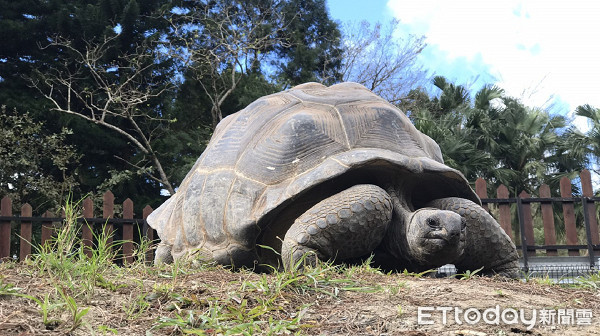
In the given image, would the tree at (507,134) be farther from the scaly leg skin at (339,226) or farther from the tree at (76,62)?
the scaly leg skin at (339,226)

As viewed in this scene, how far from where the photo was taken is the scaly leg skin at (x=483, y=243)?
3.20 metres

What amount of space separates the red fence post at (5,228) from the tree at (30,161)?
249 cm

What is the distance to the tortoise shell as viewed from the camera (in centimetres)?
307

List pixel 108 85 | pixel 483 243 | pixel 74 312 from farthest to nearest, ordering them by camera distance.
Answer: pixel 108 85, pixel 483 243, pixel 74 312

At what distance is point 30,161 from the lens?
41.0ft

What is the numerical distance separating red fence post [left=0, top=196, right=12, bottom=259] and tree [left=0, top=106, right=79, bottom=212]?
2485 mm

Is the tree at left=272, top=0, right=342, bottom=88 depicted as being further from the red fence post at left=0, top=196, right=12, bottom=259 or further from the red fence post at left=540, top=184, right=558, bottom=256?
the red fence post at left=0, top=196, right=12, bottom=259

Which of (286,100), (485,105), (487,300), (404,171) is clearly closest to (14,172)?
(286,100)

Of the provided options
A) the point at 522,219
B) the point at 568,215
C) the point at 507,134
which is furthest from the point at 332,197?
the point at 507,134

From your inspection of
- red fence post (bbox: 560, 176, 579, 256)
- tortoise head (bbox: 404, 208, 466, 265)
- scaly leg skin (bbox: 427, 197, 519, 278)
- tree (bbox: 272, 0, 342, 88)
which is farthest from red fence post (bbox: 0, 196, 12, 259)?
tree (bbox: 272, 0, 342, 88)

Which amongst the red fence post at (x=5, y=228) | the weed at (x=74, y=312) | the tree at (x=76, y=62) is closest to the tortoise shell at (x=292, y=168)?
the weed at (x=74, y=312)

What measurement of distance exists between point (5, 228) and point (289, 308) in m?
8.54

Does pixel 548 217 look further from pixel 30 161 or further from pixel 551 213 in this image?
pixel 30 161

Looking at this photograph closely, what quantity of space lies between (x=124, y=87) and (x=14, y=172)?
350 centimetres
